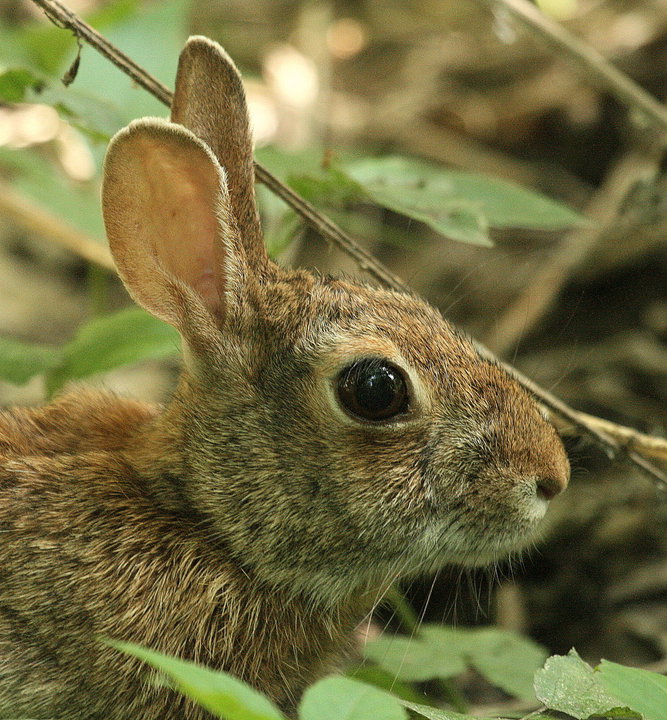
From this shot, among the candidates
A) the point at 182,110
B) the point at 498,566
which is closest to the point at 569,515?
the point at 498,566

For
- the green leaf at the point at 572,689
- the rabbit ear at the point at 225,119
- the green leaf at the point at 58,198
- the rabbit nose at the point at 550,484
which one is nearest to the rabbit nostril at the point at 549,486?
the rabbit nose at the point at 550,484

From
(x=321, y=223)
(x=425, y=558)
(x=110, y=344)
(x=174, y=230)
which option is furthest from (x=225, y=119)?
(x=425, y=558)

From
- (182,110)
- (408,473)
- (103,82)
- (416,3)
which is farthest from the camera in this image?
(416,3)

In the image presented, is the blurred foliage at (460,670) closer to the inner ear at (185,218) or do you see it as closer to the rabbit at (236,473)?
the rabbit at (236,473)

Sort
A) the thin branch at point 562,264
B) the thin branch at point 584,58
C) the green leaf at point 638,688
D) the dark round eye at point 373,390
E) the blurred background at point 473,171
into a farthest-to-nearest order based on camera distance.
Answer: the thin branch at point 562,264 → the blurred background at point 473,171 → the thin branch at point 584,58 → the dark round eye at point 373,390 → the green leaf at point 638,688

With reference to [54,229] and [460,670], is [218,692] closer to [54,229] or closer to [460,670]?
[460,670]

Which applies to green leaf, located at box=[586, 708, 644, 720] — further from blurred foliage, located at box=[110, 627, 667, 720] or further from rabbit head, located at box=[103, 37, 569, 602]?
rabbit head, located at box=[103, 37, 569, 602]

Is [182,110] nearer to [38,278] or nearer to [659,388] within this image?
[659,388]
